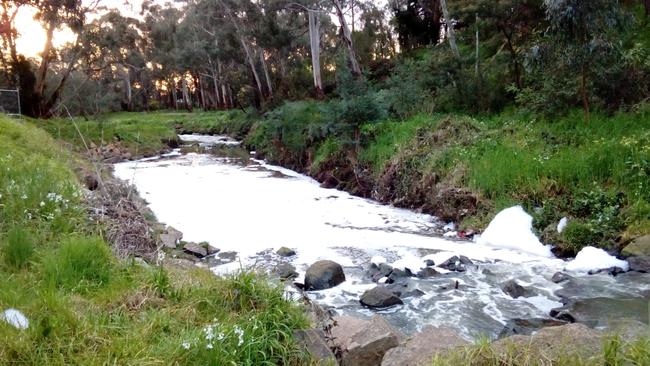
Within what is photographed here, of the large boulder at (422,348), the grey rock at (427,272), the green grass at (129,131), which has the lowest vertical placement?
the grey rock at (427,272)

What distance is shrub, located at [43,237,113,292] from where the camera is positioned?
455cm

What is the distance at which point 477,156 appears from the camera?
11.3 meters

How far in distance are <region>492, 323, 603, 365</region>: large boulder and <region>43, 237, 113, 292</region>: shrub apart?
Result: 3500 mm

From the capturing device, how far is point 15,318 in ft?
12.1

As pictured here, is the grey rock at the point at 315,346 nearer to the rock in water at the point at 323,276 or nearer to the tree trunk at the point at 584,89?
the rock in water at the point at 323,276

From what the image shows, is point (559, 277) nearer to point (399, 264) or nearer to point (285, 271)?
point (399, 264)

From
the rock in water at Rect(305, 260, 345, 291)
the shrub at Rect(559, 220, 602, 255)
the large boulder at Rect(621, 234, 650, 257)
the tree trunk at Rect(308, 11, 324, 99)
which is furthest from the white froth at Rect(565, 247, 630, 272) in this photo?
the tree trunk at Rect(308, 11, 324, 99)

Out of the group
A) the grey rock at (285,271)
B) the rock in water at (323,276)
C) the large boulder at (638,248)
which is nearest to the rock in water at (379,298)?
the rock in water at (323,276)

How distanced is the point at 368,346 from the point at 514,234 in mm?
5657

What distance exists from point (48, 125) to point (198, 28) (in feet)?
63.3

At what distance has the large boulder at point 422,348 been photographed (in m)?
3.69

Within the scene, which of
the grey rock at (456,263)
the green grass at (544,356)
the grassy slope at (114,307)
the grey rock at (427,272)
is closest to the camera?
the green grass at (544,356)

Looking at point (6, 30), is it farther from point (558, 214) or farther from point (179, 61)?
point (558, 214)

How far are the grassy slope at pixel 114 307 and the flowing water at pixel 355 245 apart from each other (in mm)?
2247
